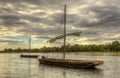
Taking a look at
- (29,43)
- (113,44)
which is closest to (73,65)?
(29,43)

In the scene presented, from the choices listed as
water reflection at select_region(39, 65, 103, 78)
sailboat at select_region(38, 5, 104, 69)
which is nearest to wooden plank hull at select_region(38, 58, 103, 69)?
sailboat at select_region(38, 5, 104, 69)

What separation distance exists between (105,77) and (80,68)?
1475 cm

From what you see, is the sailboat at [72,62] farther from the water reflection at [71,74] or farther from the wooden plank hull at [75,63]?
the water reflection at [71,74]

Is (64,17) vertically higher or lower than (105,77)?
higher

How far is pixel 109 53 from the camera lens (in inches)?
7761

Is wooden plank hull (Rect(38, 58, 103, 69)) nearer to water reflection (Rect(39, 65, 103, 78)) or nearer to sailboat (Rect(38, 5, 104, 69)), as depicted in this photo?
sailboat (Rect(38, 5, 104, 69))

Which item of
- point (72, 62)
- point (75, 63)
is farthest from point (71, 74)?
point (72, 62)

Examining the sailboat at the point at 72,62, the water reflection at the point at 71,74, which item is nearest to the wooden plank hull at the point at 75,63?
the sailboat at the point at 72,62

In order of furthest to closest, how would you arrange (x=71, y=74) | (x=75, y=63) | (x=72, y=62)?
(x=72, y=62)
(x=75, y=63)
(x=71, y=74)

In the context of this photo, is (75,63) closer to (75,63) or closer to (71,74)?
(75,63)

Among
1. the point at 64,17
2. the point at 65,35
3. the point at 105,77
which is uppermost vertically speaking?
the point at 64,17

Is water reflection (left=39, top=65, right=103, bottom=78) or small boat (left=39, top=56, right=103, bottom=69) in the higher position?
small boat (left=39, top=56, right=103, bottom=69)

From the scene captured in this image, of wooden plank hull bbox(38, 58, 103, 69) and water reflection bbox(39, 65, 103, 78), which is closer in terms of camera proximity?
water reflection bbox(39, 65, 103, 78)

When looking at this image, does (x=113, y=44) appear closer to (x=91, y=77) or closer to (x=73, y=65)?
(x=73, y=65)
